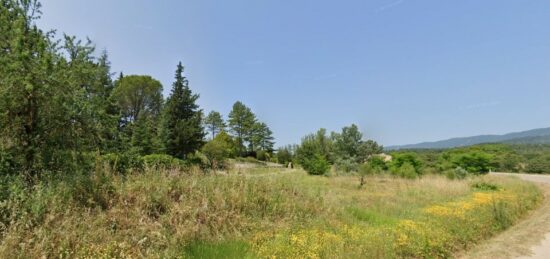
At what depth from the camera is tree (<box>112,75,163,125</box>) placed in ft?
143

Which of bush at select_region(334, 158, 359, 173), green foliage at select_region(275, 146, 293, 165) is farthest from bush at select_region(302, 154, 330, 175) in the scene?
green foliage at select_region(275, 146, 293, 165)

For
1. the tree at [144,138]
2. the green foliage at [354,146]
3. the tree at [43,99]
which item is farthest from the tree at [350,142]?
the tree at [43,99]

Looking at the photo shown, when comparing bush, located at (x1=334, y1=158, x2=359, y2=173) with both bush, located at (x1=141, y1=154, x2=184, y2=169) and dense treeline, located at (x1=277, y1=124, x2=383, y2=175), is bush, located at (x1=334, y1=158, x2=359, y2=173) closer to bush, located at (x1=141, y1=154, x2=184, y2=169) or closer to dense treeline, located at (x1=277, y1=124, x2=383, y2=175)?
dense treeline, located at (x1=277, y1=124, x2=383, y2=175)

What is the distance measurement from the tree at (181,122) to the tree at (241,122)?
18666mm

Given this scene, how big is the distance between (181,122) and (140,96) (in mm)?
21066

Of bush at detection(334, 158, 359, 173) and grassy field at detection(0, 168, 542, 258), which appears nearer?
grassy field at detection(0, 168, 542, 258)

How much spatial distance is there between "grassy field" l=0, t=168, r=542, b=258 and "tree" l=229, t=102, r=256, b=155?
1692 inches

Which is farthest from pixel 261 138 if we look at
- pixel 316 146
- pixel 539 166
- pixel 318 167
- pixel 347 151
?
pixel 539 166

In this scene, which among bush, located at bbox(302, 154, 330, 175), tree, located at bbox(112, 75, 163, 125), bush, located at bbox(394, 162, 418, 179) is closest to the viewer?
bush, located at bbox(394, 162, 418, 179)

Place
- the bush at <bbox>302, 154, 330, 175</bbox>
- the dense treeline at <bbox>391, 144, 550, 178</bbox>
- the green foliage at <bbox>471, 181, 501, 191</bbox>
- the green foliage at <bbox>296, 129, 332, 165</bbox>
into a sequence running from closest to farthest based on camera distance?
the green foliage at <bbox>471, 181, 501, 191</bbox> → the bush at <bbox>302, 154, 330, 175</bbox> → the dense treeline at <bbox>391, 144, 550, 178</bbox> → the green foliage at <bbox>296, 129, 332, 165</bbox>

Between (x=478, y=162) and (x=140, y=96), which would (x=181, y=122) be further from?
(x=478, y=162)

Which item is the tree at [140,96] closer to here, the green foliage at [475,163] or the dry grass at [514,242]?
the green foliage at [475,163]

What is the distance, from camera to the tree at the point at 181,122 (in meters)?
28.0

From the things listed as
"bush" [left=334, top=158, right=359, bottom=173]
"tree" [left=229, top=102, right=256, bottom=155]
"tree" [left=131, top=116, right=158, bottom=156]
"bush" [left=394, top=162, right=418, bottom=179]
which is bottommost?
"bush" [left=394, top=162, right=418, bottom=179]
